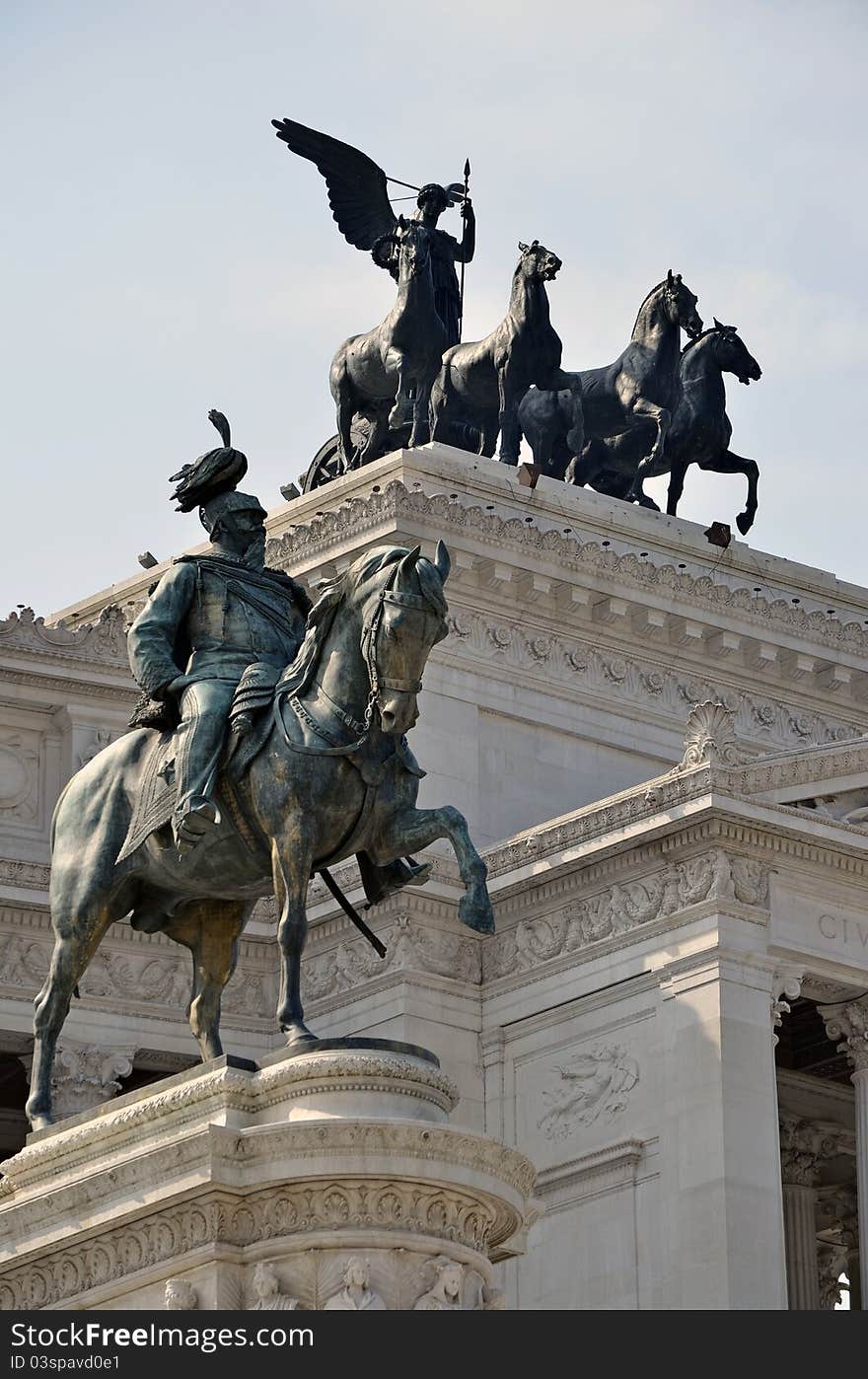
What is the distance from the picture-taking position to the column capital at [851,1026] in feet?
142

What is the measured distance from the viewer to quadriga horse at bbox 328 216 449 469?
52625mm

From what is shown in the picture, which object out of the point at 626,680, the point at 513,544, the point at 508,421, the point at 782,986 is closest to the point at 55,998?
the point at 782,986

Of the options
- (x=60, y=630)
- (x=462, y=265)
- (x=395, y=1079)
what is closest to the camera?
(x=395, y=1079)

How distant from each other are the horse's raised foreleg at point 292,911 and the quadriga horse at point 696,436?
29.1 m

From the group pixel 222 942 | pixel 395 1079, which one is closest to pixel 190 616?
pixel 222 942

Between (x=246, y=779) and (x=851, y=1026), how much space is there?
63.8 feet

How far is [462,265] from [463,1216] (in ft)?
108

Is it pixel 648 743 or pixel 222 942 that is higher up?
pixel 648 743

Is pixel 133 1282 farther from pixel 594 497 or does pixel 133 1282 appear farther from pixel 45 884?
pixel 594 497

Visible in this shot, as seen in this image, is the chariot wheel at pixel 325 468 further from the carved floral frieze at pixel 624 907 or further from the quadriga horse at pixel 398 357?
the carved floral frieze at pixel 624 907

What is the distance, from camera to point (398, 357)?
5275 centimetres

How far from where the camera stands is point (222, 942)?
85.1ft

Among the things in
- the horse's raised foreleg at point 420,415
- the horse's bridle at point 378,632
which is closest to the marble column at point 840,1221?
the horse's raised foreleg at point 420,415
